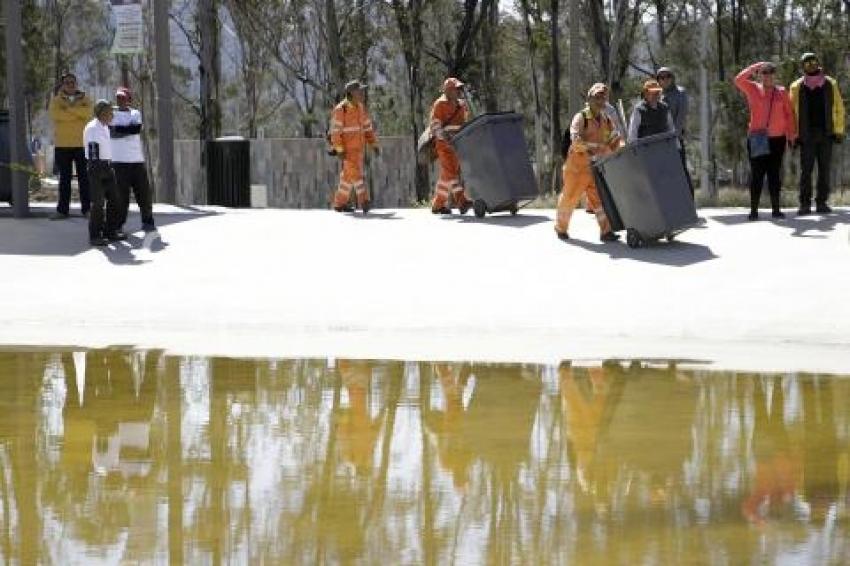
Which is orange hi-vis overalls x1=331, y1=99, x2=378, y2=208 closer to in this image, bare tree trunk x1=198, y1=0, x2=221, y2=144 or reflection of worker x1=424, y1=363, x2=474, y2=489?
reflection of worker x1=424, y1=363, x2=474, y2=489

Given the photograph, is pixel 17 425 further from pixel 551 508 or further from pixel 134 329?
pixel 134 329

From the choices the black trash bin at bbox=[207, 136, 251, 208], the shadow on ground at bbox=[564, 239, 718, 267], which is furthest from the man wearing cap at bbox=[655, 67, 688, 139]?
the black trash bin at bbox=[207, 136, 251, 208]

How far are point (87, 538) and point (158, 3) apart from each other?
1659 cm

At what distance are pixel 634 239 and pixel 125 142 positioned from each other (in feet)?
16.2

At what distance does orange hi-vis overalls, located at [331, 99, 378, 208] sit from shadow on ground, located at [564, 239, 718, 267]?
3557 millimetres

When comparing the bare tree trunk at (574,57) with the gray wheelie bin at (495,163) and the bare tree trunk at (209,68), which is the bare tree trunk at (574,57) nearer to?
the gray wheelie bin at (495,163)

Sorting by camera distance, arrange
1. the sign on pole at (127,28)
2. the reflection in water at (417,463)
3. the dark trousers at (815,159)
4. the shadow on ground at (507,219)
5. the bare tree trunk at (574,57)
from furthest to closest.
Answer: the bare tree trunk at (574,57), the sign on pole at (127,28), the shadow on ground at (507,219), the dark trousers at (815,159), the reflection in water at (417,463)

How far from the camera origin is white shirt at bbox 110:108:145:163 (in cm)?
1941

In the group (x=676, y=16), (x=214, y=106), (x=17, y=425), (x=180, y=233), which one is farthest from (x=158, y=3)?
(x=676, y=16)

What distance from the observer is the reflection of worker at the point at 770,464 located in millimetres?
8219

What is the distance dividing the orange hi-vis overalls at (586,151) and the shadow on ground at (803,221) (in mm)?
1593

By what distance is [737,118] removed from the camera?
4769cm

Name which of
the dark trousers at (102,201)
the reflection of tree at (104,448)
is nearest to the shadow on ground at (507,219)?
the dark trousers at (102,201)

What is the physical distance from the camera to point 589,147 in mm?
18547
